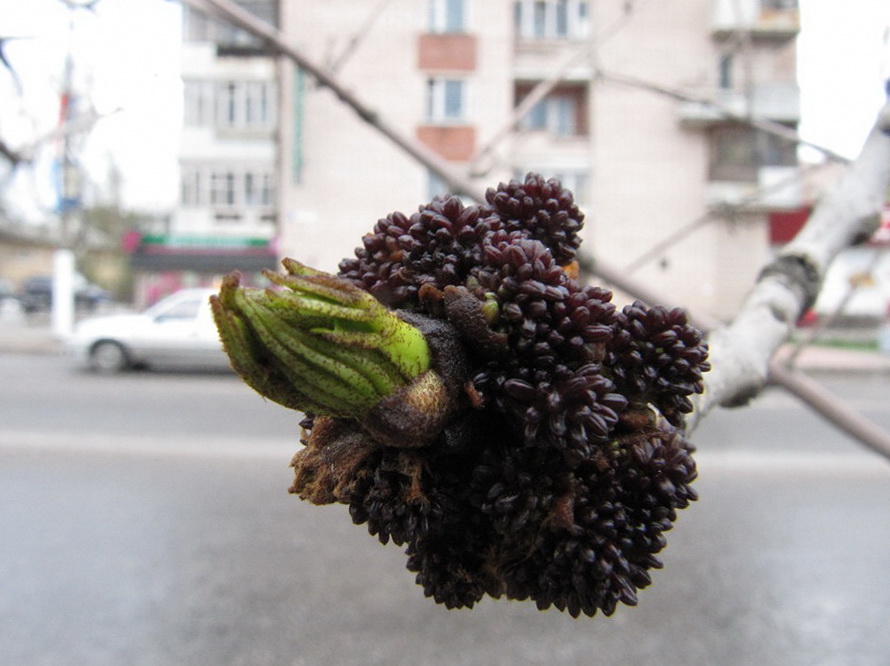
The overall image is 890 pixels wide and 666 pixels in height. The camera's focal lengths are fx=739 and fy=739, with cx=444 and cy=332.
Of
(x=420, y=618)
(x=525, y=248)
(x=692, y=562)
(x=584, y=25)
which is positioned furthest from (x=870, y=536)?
(x=584, y=25)

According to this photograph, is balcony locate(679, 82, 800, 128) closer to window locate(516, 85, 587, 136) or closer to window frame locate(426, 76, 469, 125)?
window locate(516, 85, 587, 136)

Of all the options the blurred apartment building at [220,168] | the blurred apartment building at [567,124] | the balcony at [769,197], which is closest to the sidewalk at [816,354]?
the blurred apartment building at [567,124]

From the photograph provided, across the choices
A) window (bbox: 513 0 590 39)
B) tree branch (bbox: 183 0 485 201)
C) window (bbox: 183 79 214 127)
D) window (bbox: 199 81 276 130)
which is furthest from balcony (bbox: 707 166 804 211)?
tree branch (bbox: 183 0 485 201)

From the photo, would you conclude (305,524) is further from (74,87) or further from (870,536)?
(870,536)

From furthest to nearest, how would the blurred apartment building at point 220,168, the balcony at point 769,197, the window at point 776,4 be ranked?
the blurred apartment building at point 220,168, the balcony at point 769,197, the window at point 776,4

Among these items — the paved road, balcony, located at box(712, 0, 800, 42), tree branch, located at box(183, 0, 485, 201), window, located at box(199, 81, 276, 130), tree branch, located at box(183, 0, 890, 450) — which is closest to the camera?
tree branch, located at box(183, 0, 890, 450)

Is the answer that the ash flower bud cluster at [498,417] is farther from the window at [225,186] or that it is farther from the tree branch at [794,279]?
the window at [225,186]
